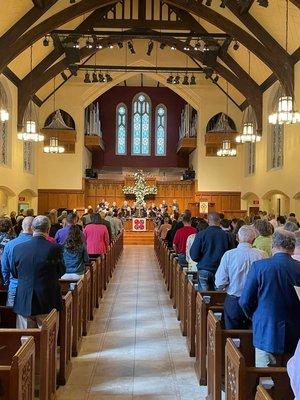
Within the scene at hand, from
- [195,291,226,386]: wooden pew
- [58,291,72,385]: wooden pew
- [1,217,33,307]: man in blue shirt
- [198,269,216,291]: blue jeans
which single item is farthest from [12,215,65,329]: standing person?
[198,269,216,291]: blue jeans

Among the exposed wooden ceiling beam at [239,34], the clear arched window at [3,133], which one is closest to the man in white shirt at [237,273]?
the exposed wooden ceiling beam at [239,34]

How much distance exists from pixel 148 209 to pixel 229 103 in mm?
6780

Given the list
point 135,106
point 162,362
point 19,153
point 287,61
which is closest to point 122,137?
point 135,106

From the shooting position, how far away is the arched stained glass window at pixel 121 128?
30.7 metres

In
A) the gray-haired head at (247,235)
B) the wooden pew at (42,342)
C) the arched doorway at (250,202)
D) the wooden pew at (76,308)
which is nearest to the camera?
the wooden pew at (42,342)

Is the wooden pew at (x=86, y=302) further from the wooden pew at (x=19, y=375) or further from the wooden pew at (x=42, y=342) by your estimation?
the wooden pew at (x=19, y=375)

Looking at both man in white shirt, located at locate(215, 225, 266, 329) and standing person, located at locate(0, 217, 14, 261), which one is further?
standing person, located at locate(0, 217, 14, 261)

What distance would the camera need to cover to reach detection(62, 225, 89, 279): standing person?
6.90 metres

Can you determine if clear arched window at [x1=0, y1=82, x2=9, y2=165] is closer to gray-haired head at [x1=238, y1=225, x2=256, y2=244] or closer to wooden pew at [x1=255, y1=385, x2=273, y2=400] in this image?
gray-haired head at [x1=238, y1=225, x2=256, y2=244]

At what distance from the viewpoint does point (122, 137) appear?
30844mm

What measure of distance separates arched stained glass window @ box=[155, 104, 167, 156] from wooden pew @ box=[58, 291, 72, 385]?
83.9ft

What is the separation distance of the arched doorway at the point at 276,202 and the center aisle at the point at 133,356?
11.0 m

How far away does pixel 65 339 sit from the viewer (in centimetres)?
545

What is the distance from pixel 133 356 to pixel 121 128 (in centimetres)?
2530
